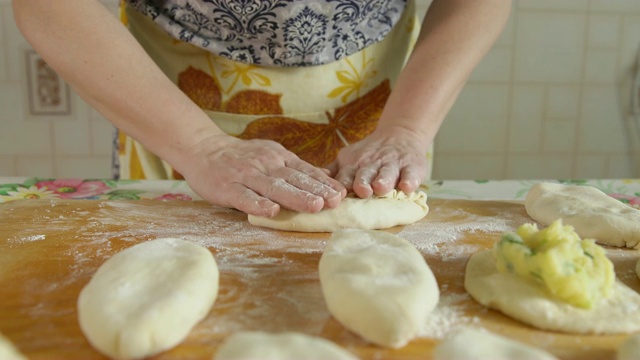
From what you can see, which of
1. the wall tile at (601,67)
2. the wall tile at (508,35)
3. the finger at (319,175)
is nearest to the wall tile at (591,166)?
the wall tile at (601,67)

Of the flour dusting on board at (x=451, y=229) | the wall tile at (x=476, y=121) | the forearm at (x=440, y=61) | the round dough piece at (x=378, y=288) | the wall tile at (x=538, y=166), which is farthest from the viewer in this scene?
the wall tile at (x=538, y=166)

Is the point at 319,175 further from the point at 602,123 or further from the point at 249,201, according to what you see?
the point at 602,123

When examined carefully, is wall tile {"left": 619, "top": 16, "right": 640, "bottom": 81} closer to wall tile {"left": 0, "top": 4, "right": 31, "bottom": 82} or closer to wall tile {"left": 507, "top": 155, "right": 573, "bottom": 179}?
wall tile {"left": 507, "top": 155, "right": 573, "bottom": 179}

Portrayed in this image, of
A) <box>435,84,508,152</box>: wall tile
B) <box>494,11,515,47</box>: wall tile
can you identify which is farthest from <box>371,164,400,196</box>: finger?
<box>494,11,515,47</box>: wall tile

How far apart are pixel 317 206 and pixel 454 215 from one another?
0.36 meters

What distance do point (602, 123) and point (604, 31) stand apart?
1.44 feet

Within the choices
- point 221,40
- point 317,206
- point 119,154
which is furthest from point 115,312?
point 119,154

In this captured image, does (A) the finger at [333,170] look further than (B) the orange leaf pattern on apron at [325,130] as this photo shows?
No

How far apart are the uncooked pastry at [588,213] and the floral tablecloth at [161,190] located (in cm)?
23

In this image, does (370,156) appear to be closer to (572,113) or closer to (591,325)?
(591,325)

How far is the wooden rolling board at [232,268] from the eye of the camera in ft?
2.62

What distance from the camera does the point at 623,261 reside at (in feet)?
3.59

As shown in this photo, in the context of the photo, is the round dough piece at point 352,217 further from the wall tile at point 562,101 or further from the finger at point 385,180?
the wall tile at point 562,101

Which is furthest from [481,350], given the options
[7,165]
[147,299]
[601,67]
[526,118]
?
[7,165]
